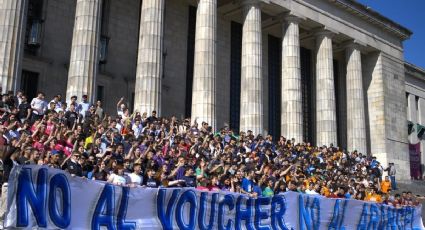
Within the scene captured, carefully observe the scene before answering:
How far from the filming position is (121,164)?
446 inches

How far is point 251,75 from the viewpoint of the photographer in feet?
85.9

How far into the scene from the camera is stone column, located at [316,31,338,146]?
30469 mm

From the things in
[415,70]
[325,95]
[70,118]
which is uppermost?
[415,70]

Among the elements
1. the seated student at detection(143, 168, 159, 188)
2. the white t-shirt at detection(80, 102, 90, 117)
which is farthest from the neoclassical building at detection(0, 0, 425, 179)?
the seated student at detection(143, 168, 159, 188)

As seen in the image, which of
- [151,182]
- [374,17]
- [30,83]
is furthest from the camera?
[374,17]

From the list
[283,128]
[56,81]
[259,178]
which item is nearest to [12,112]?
[259,178]

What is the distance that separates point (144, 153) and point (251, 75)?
14.5m

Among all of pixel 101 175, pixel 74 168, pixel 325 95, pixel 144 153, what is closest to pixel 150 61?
pixel 144 153

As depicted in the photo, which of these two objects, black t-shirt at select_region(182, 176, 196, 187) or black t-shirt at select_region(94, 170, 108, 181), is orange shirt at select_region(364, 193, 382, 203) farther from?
black t-shirt at select_region(94, 170, 108, 181)

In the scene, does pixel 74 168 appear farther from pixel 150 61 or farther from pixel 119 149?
pixel 150 61

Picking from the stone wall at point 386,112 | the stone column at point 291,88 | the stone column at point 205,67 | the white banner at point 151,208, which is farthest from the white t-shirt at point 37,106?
the stone wall at point 386,112

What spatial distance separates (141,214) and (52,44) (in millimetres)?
16279

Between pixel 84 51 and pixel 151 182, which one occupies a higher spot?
pixel 84 51

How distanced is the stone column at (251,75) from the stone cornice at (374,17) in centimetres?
820
